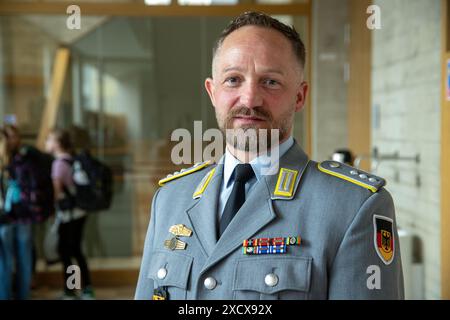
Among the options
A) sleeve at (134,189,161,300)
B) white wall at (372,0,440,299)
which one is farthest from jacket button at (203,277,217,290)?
white wall at (372,0,440,299)

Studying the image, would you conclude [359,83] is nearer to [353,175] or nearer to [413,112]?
[413,112]

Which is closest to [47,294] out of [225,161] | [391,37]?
[391,37]

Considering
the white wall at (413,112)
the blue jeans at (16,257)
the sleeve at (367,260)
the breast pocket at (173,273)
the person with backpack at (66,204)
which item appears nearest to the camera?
the sleeve at (367,260)

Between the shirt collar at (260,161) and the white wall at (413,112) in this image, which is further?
the white wall at (413,112)

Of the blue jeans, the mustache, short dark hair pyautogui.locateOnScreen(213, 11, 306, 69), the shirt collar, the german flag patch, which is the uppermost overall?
short dark hair pyautogui.locateOnScreen(213, 11, 306, 69)

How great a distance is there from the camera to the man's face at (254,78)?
2.85 ft

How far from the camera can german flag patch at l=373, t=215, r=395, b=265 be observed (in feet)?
2.92

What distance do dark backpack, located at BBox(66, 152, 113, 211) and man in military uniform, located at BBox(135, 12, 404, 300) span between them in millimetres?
2853

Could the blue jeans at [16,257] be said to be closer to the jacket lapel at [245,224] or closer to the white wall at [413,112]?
the white wall at [413,112]

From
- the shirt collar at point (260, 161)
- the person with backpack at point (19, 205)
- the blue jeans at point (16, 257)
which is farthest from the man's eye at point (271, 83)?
the blue jeans at point (16, 257)

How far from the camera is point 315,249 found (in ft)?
2.93

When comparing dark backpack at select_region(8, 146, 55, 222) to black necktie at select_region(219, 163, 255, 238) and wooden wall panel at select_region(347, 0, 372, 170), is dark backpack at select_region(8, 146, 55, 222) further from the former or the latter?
black necktie at select_region(219, 163, 255, 238)

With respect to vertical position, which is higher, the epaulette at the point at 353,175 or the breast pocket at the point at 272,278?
the epaulette at the point at 353,175

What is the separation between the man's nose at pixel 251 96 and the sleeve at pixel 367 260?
228 mm
